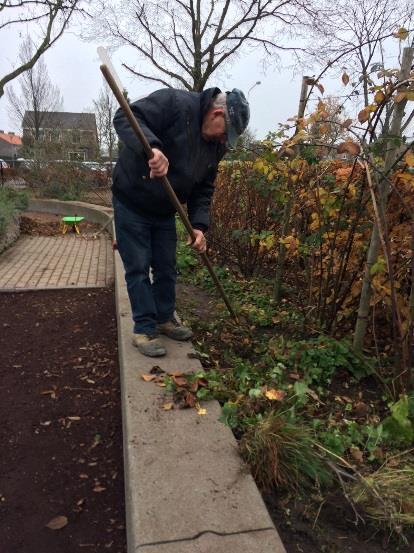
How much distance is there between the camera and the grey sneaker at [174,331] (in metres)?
3.25

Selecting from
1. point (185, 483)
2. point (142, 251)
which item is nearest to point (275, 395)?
point (185, 483)

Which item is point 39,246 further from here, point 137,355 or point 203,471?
point 203,471

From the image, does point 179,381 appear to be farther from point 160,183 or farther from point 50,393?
point 160,183

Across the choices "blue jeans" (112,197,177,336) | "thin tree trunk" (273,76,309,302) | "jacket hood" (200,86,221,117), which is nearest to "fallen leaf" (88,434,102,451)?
"blue jeans" (112,197,177,336)

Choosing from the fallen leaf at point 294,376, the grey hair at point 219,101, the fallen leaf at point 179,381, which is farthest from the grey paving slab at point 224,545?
the grey hair at point 219,101

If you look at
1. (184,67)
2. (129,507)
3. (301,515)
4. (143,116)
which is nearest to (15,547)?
(129,507)

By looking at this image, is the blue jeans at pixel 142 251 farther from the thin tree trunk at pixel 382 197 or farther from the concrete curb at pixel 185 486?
the thin tree trunk at pixel 382 197

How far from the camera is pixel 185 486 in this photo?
176cm

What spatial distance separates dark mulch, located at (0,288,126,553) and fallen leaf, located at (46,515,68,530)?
0.02m

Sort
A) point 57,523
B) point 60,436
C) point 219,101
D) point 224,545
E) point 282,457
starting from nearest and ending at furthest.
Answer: point 224,545
point 282,457
point 57,523
point 60,436
point 219,101

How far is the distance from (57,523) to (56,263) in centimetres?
528

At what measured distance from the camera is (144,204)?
292cm

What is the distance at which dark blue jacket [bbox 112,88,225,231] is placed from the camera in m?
2.63

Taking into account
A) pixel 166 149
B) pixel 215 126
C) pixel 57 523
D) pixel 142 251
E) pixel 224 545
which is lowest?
pixel 57 523
